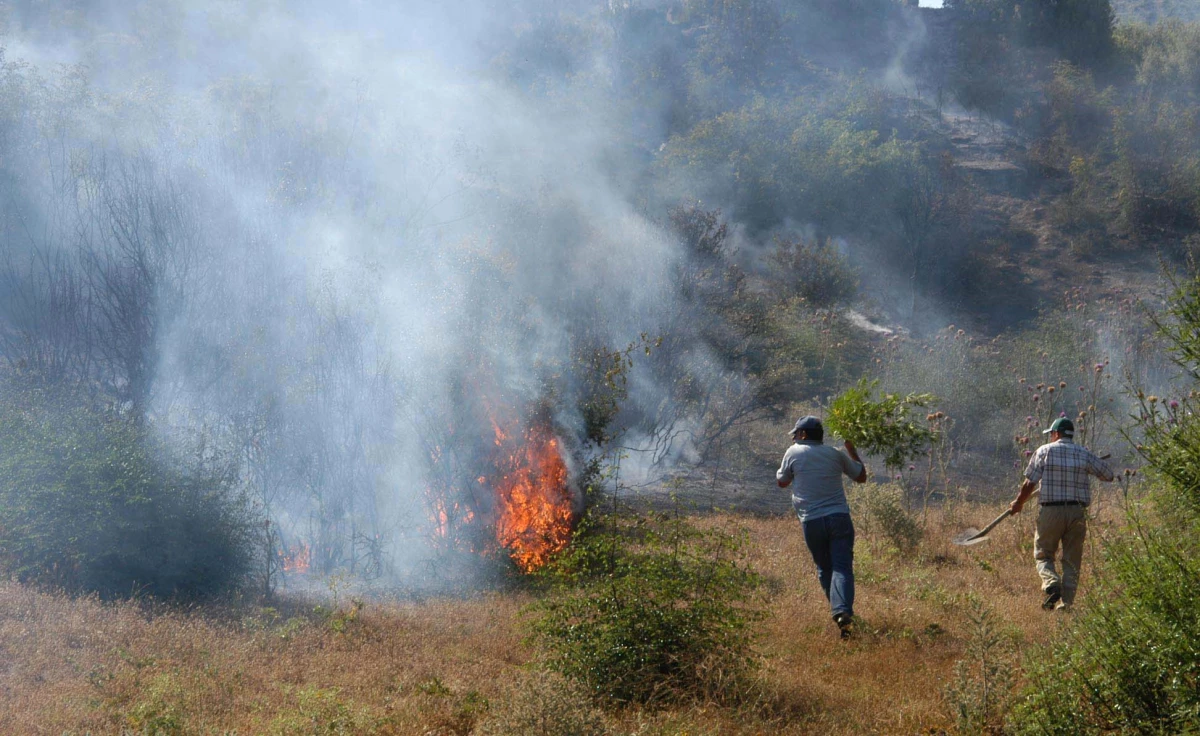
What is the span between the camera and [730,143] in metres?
38.0

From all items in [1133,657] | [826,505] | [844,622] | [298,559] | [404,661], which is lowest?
[298,559]

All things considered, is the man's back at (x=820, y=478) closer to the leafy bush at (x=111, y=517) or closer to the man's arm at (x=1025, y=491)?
the man's arm at (x=1025, y=491)

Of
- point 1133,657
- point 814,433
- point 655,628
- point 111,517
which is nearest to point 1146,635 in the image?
point 1133,657

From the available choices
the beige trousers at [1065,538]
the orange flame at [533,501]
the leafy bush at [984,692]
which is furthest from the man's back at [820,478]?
the orange flame at [533,501]

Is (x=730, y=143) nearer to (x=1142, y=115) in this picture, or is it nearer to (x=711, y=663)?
(x=1142, y=115)

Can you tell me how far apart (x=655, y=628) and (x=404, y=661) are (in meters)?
2.34

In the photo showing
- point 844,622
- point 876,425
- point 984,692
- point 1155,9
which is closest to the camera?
point 984,692

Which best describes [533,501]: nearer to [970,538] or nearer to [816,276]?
[970,538]

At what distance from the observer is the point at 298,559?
11547mm

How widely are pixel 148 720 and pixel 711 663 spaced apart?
3.05 meters

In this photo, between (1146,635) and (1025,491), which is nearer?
(1146,635)

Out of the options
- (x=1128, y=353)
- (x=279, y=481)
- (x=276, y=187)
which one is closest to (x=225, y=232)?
(x=276, y=187)

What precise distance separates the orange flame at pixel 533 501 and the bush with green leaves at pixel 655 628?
16.7 ft

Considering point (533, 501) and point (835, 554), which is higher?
point (835, 554)
